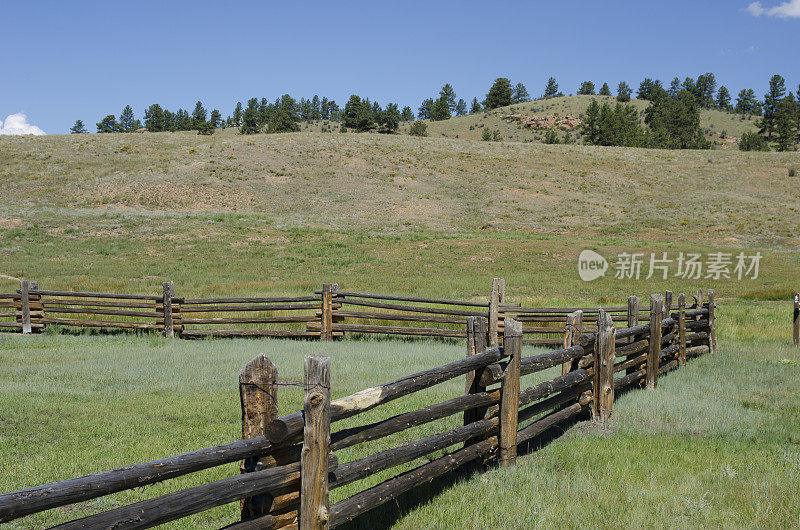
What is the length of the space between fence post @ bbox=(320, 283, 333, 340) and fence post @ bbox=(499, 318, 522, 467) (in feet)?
31.4

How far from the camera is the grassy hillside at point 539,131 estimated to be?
129 m

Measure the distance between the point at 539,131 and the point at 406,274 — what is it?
368 ft

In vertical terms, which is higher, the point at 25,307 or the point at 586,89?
the point at 586,89

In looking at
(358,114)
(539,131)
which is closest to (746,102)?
(539,131)

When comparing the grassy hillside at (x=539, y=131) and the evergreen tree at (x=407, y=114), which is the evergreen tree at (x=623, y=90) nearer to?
the grassy hillside at (x=539, y=131)

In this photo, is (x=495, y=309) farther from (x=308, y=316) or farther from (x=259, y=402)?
(x=259, y=402)

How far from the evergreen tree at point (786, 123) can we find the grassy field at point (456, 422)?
354ft

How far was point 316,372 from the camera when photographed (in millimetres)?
3576

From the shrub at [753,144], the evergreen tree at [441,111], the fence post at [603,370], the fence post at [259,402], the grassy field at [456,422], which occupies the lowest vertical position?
the grassy field at [456,422]

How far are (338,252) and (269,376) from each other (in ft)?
110

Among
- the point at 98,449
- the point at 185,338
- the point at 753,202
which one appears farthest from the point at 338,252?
the point at 753,202

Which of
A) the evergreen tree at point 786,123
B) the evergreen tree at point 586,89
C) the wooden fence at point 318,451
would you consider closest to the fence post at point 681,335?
the wooden fence at point 318,451

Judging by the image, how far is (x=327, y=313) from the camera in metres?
15.0

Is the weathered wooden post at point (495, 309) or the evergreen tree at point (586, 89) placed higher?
the evergreen tree at point (586, 89)
